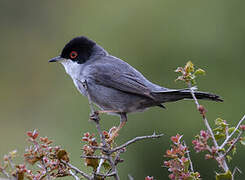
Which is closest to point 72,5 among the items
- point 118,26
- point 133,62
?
point 118,26

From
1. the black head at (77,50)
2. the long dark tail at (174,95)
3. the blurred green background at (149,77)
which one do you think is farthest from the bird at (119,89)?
the blurred green background at (149,77)

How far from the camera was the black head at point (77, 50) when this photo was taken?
5.05m

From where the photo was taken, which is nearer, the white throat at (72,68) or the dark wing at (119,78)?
the dark wing at (119,78)

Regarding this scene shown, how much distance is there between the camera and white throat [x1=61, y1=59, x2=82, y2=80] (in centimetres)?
486

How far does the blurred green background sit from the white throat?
2326mm

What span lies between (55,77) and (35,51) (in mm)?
2246

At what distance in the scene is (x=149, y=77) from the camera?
795 cm

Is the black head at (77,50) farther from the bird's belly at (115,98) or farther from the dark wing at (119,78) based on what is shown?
the bird's belly at (115,98)

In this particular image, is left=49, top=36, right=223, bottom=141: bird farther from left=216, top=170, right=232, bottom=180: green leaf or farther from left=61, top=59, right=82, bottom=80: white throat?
left=216, top=170, right=232, bottom=180: green leaf

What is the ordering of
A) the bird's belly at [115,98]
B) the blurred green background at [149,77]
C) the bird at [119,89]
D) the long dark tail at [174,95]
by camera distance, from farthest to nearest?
the blurred green background at [149,77]
the bird's belly at [115,98]
the bird at [119,89]
the long dark tail at [174,95]

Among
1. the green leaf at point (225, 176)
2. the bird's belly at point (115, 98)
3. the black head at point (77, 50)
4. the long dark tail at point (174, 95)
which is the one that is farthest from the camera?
the black head at point (77, 50)

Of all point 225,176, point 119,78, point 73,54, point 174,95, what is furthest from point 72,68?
point 225,176

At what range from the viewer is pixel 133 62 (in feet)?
28.3

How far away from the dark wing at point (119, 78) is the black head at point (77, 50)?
1.07 feet
